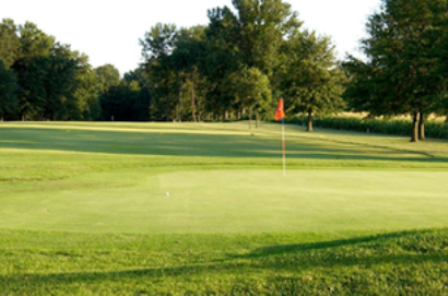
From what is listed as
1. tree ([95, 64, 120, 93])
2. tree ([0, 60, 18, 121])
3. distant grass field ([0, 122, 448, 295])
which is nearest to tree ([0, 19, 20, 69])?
tree ([0, 60, 18, 121])

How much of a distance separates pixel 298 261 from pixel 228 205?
13.9ft

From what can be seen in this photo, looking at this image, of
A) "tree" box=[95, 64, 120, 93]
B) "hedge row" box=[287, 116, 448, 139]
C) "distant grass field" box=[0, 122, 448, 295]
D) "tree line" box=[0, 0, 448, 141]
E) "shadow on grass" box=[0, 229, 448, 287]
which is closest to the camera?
"distant grass field" box=[0, 122, 448, 295]

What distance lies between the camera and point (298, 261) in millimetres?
5039

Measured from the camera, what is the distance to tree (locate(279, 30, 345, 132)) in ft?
176

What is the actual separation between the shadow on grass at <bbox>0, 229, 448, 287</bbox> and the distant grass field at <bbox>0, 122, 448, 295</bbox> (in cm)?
1

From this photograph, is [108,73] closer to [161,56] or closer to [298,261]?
[161,56]

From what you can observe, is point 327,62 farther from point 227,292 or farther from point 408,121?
point 227,292

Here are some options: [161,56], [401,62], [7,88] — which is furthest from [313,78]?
[7,88]

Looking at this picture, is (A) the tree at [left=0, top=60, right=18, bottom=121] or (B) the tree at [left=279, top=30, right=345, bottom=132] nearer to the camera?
(B) the tree at [left=279, top=30, right=345, bottom=132]

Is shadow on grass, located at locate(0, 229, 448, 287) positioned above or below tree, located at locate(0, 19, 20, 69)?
below

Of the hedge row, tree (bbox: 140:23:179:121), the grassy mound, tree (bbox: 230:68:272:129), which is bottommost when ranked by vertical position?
the hedge row

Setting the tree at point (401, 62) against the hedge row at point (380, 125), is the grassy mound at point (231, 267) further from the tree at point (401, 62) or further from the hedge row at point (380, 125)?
the hedge row at point (380, 125)

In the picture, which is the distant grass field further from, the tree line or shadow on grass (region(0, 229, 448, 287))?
the tree line

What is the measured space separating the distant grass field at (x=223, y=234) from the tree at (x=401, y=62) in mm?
21162
